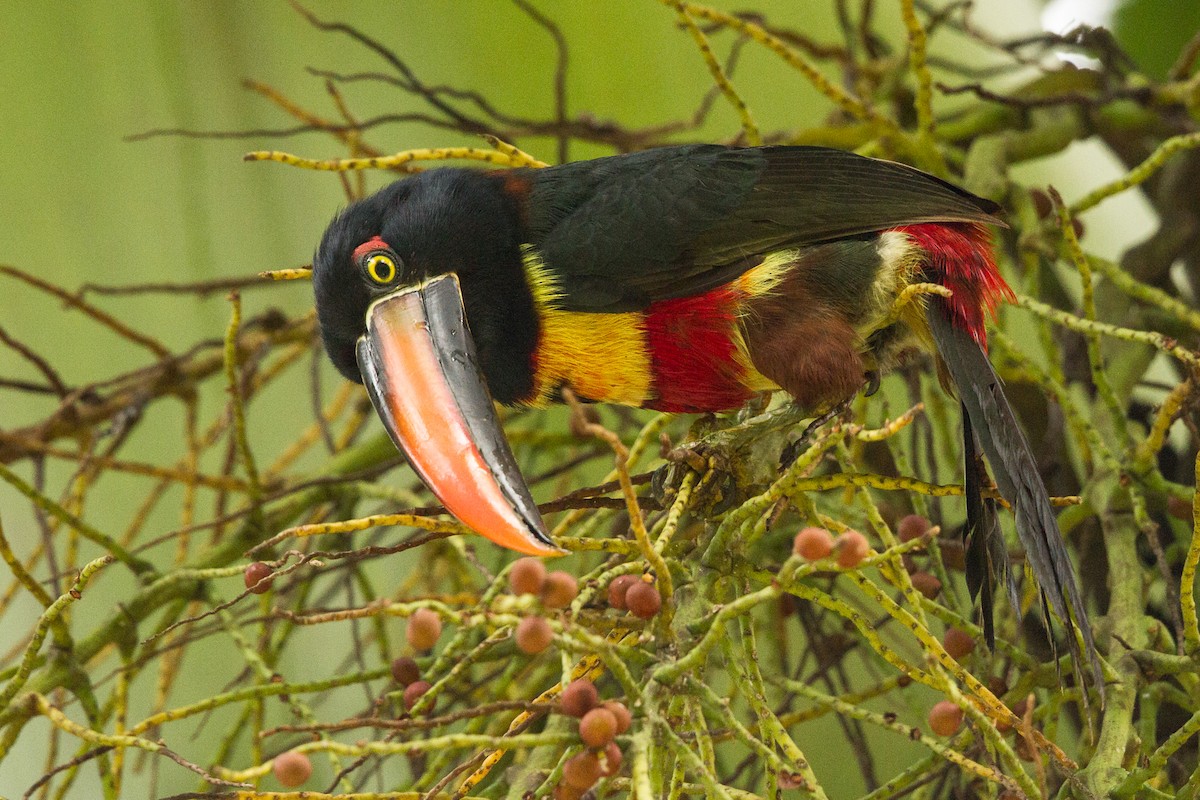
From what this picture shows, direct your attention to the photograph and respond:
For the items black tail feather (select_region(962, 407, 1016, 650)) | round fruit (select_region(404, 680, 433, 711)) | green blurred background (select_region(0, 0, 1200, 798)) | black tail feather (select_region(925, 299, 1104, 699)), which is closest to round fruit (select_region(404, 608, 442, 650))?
Result: round fruit (select_region(404, 680, 433, 711))

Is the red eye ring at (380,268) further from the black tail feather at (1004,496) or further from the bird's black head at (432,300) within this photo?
the black tail feather at (1004,496)

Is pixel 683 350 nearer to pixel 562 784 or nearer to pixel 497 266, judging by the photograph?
pixel 497 266

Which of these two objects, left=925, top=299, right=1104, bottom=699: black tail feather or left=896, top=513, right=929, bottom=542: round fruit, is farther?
left=896, top=513, right=929, bottom=542: round fruit

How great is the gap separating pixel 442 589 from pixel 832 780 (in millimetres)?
641

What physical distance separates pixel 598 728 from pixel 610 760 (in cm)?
3

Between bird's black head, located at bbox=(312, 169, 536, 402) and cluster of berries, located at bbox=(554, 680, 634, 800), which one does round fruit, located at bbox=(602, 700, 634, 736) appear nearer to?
cluster of berries, located at bbox=(554, 680, 634, 800)

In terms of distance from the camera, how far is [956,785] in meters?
1.15

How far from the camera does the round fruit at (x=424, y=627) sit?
0.70 metres

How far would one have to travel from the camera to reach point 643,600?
0.80 metres

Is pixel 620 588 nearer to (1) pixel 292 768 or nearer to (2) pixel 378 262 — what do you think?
(1) pixel 292 768

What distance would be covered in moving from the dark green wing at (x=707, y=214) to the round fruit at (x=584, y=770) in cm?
59

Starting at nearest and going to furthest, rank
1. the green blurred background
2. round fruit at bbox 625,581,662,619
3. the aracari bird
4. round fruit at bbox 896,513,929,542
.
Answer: round fruit at bbox 625,581,662,619
round fruit at bbox 896,513,929,542
the aracari bird
the green blurred background

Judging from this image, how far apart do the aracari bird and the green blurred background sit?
35.7 inches

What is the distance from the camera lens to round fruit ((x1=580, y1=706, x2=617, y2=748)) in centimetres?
65
